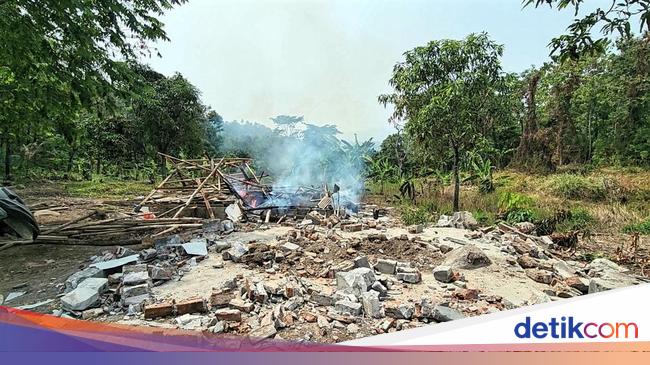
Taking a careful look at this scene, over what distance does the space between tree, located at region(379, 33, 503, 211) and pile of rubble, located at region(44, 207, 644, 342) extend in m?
3.18

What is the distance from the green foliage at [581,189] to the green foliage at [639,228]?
381 centimetres

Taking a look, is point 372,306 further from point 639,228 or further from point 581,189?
point 581,189

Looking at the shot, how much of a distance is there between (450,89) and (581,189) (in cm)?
669

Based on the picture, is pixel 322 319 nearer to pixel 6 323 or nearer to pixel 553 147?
pixel 6 323

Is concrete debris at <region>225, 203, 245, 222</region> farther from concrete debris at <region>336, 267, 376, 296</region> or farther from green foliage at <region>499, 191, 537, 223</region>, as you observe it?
green foliage at <region>499, 191, 537, 223</region>

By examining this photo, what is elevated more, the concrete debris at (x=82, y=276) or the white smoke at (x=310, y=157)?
the white smoke at (x=310, y=157)

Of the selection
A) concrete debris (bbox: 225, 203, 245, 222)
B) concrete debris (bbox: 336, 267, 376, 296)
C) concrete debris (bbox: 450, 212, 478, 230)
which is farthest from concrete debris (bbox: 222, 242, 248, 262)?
concrete debris (bbox: 450, 212, 478, 230)

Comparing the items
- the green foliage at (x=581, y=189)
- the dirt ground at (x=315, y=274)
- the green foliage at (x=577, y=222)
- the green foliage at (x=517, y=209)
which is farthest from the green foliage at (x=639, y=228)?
the green foliage at (x=581, y=189)

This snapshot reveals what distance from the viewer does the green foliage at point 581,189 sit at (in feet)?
35.5

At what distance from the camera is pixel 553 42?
2178 mm

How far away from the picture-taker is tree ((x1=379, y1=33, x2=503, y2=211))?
7.86 meters

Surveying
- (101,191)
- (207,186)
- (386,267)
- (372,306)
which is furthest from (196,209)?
(101,191)

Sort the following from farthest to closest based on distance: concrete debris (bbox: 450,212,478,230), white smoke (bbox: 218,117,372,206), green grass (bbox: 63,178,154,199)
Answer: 1. white smoke (bbox: 218,117,372,206)
2. green grass (bbox: 63,178,154,199)
3. concrete debris (bbox: 450,212,478,230)

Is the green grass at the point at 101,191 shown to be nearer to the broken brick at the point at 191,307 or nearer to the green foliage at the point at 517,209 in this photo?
the broken brick at the point at 191,307
